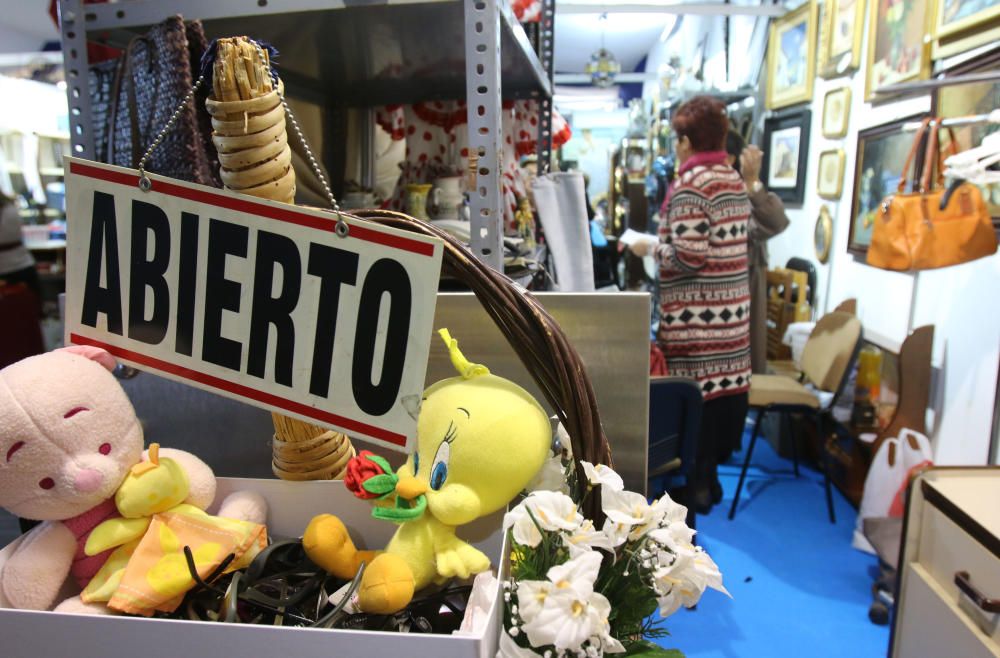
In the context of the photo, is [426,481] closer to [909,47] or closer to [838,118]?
[909,47]

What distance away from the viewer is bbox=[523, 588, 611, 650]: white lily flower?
358 mm

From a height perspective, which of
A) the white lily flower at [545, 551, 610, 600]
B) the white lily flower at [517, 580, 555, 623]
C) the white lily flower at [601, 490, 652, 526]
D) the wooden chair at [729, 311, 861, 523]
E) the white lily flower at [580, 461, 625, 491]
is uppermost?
the white lily flower at [580, 461, 625, 491]

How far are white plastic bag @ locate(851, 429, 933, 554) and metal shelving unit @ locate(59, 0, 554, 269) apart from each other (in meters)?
1.77

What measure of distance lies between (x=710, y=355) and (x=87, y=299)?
2.05 meters

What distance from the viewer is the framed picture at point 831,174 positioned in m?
3.04

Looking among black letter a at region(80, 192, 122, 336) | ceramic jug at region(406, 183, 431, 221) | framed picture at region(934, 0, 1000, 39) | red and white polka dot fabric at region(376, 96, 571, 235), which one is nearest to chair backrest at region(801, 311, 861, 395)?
framed picture at region(934, 0, 1000, 39)

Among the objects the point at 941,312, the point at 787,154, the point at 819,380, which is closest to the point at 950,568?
the point at 941,312

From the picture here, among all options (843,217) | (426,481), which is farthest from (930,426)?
(426,481)

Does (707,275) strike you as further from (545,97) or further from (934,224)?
(545,97)

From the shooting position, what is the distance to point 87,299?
1.73 ft

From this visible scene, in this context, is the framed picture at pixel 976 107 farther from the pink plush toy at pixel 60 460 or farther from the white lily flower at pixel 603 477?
the pink plush toy at pixel 60 460

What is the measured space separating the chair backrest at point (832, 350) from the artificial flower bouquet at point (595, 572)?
90.6 inches

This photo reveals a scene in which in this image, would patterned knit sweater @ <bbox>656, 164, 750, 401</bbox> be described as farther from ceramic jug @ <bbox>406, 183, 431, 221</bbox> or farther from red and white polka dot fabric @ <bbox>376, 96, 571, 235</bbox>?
ceramic jug @ <bbox>406, 183, 431, 221</bbox>

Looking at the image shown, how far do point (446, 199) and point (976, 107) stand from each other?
168cm
